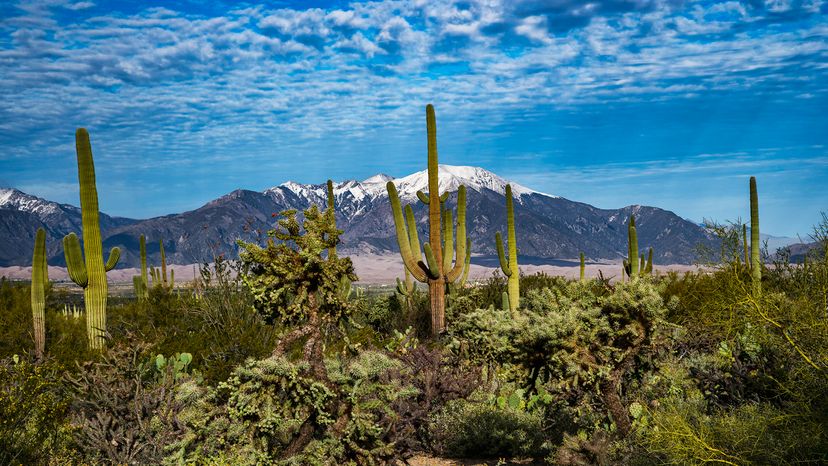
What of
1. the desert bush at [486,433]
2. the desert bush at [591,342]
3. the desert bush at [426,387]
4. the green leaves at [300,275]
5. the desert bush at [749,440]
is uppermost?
the green leaves at [300,275]

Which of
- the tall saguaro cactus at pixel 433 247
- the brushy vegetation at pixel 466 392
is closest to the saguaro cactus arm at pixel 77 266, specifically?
the brushy vegetation at pixel 466 392

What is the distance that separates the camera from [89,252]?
13.6 m

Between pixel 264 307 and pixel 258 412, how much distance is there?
82 cm

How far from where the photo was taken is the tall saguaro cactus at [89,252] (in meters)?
13.5

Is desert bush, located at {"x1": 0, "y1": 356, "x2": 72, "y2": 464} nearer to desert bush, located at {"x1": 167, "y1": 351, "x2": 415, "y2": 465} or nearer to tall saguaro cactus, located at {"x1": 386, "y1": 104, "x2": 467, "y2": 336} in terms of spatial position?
desert bush, located at {"x1": 167, "y1": 351, "x2": 415, "y2": 465}

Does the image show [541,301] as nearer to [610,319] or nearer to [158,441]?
[610,319]

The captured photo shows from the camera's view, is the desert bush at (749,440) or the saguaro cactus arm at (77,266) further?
the saguaro cactus arm at (77,266)

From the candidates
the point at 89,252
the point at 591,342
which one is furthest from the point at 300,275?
the point at 89,252

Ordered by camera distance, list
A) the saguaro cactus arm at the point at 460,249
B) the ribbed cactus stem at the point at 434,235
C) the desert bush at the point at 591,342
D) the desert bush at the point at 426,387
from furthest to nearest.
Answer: the saguaro cactus arm at the point at 460,249, the ribbed cactus stem at the point at 434,235, the desert bush at the point at 426,387, the desert bush at the point at 591,342

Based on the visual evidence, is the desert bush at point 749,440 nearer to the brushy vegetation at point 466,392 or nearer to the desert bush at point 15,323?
the brushy vegetation at point 466,392

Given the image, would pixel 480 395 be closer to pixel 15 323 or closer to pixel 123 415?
pixel 123 415

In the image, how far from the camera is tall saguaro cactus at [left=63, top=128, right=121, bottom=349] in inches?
530

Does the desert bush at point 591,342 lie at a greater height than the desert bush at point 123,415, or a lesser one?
greater

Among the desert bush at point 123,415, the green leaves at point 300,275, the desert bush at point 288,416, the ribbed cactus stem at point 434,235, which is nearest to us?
the desert bush at point 288,416
